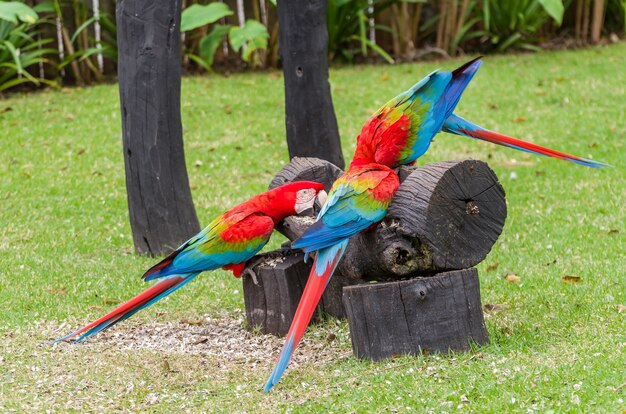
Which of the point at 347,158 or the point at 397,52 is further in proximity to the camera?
the point at 397,52

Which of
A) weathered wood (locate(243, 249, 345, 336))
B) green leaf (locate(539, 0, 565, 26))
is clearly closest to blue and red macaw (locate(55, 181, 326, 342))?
weathered wood (locate(243, 249, 345, 336))

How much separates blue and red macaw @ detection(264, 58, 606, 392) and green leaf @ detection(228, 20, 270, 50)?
5973 millimetres

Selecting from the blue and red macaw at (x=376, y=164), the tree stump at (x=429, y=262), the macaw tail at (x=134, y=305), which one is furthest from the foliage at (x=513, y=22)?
the macaw tail at (x=134, y=305)

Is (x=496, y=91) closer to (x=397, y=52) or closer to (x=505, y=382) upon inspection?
(x=397, y=52)

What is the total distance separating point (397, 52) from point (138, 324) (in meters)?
7.76

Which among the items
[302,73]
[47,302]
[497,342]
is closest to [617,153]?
[302,73]

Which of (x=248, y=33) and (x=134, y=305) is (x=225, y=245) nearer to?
(x=134, y=305)

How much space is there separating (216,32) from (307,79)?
4.65m

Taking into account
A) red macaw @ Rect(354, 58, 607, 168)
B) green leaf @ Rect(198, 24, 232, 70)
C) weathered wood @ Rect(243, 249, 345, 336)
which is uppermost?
red macaw @ Rect(354, 58, 607, 168)

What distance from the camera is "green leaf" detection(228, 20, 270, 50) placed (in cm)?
1041

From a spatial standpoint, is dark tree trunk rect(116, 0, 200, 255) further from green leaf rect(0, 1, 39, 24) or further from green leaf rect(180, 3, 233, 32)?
green leaf rect(180, 3, 233, 32)

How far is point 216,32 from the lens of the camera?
11133 mm

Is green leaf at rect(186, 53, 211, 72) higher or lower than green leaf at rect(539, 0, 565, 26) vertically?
lower

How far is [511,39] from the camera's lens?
460 inches
